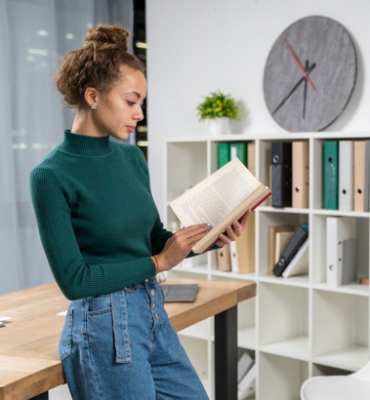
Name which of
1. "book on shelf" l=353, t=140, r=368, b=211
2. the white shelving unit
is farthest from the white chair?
"book on shelf" l=353, t=140, r=368, b=211

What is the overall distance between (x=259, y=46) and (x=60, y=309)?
199 cm

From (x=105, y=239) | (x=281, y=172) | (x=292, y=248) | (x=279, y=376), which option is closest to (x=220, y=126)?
(x=281, y=172)

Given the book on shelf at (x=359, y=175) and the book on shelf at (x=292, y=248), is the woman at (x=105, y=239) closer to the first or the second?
the book on shelf at (x=359, y=175)

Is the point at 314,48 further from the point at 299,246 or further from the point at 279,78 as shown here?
the point at 299,246

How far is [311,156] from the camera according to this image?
3.15 m

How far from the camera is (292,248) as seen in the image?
333 centimetres

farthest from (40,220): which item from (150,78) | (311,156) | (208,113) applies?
(150,78)

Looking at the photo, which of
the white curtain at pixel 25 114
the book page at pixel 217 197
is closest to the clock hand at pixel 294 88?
the white curtain at pixel 25 114

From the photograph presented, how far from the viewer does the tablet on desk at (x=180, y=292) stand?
228 cm

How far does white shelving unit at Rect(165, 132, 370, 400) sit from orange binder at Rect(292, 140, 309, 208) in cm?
4

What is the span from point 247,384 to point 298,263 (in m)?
0.70

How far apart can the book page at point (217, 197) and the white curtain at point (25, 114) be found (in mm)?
1759

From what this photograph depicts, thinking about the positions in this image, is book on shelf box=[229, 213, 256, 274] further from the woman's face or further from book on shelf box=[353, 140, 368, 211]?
the woman's face

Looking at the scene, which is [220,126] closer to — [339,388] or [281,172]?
[281,172]
